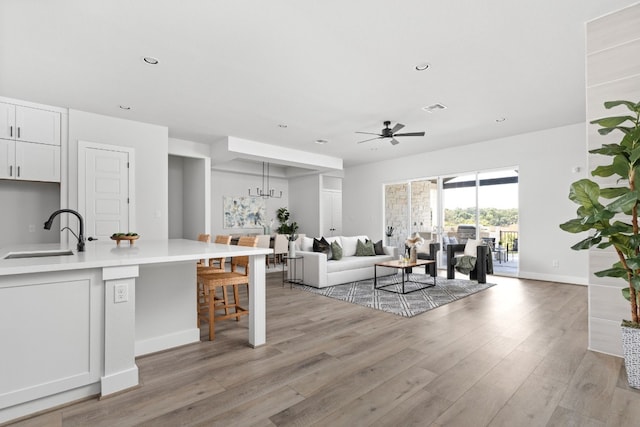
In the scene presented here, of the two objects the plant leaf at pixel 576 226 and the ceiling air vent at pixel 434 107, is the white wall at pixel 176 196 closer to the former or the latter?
the ceiling air vent at pixel 434 107

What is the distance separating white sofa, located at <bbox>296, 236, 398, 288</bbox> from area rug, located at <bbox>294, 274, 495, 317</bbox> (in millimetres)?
123

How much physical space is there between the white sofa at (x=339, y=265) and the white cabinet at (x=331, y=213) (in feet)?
10.3

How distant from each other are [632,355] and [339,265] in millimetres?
3825

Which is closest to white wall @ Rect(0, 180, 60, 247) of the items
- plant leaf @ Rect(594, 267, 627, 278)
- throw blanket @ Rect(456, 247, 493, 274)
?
plant leaf @ Rect(594, 267, 627, 278)

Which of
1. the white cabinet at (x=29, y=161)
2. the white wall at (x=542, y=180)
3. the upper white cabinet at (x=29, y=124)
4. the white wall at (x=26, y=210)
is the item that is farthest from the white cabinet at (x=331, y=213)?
the upper white cabinet at (x=29, y=124)

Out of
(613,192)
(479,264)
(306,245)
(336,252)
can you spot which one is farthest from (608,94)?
(306,245)

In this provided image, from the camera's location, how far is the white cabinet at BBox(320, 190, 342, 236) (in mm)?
9547

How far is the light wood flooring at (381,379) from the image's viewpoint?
1.76m

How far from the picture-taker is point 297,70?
3.40m

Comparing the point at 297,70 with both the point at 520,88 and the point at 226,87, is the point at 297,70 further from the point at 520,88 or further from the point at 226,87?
the point at 520,88

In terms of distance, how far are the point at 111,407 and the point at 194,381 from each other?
0.49 meters

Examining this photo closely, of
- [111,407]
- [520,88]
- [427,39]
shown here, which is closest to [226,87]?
[427,39]

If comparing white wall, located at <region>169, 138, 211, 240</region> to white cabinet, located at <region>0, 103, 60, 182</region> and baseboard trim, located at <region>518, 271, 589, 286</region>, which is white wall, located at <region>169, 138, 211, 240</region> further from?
baseboard trim, located at <region>518, 271, 589, 286</region>

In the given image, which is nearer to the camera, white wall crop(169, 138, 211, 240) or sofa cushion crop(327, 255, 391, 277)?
sofa cushion crop(327, 255, 391, 277)
